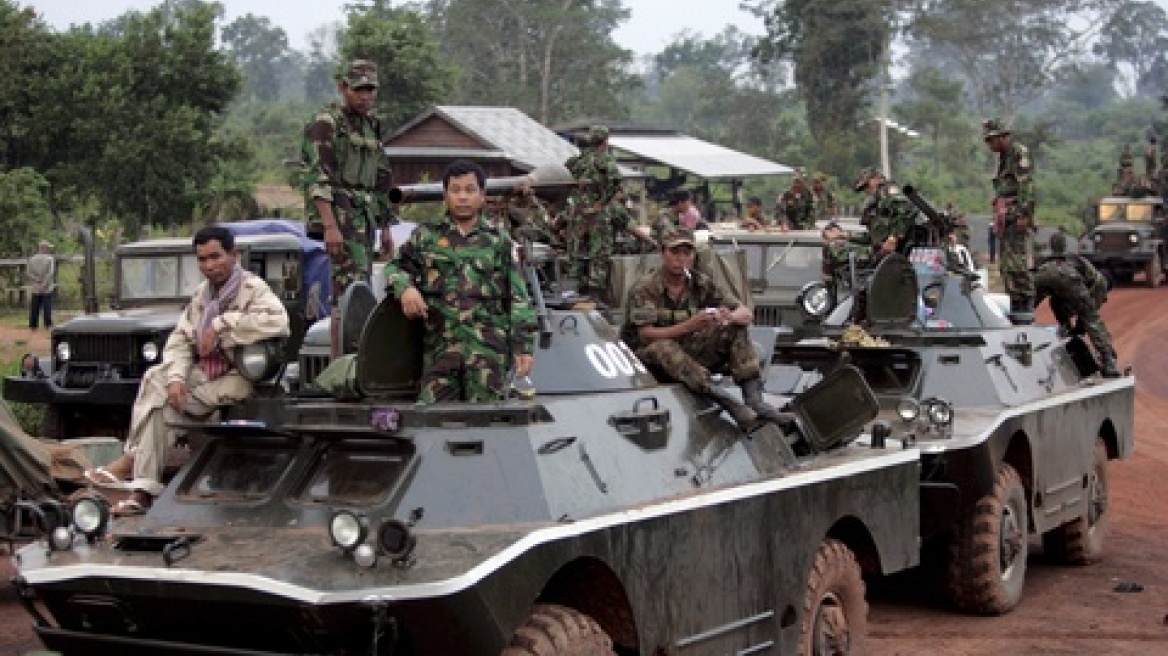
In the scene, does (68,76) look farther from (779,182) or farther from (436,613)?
(779,182)

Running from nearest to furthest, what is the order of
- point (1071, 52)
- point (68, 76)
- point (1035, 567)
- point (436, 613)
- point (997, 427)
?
point (436, 613) < point (997, 427) < point (1035, 567) < point (68, 76) < point (1071, 52)

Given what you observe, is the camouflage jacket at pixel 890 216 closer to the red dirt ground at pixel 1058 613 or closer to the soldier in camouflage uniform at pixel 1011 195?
the soldier in camouflage uniform at pixel 1011 195

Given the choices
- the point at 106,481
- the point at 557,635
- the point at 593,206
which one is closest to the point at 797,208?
the point at 593,206

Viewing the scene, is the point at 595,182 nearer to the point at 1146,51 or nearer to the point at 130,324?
the point at 130,324

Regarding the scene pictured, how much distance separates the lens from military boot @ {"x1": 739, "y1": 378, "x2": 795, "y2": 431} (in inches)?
362

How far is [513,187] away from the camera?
31.1 feet

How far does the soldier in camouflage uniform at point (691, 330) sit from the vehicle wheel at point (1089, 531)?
4565 millimetres

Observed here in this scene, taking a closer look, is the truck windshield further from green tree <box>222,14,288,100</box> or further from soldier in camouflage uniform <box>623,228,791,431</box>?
green tree <box>222,14,288,100</box>

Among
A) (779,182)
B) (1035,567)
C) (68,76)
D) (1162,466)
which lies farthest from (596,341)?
(779,182)

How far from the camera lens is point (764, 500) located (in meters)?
8.49

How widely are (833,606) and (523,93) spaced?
44.8 metres

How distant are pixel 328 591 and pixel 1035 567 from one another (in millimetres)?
7978

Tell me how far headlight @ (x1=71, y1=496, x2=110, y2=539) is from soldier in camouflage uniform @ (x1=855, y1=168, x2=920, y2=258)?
8244 mm

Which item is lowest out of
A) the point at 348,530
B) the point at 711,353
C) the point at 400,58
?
the point at 348,530
